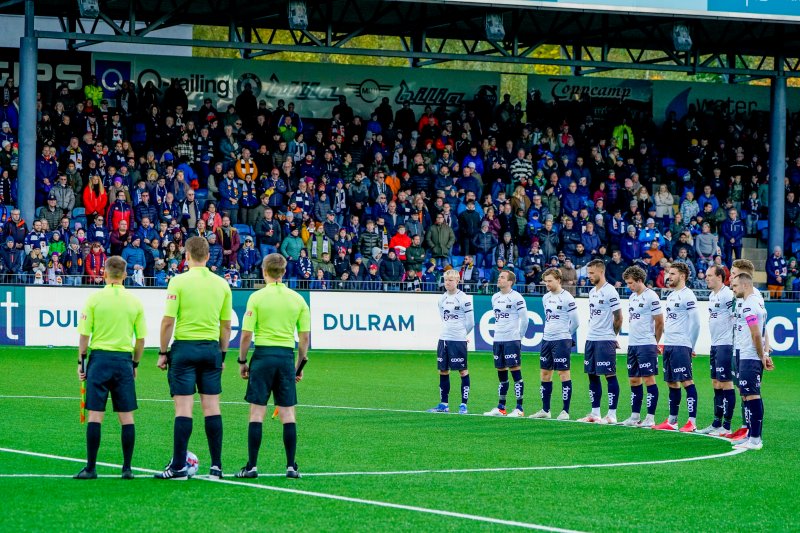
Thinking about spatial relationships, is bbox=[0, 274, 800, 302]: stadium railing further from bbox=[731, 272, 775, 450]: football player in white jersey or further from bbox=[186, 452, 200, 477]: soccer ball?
bbox=[186, 452, 200, 477]: soccer ball

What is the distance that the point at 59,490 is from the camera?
10.6 m

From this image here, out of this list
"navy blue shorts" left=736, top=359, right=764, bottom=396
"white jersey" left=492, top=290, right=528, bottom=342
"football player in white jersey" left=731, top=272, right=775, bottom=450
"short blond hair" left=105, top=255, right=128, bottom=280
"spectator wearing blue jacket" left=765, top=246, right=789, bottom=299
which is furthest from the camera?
"spectator wearing blue jacket" left=765, top=246, right=789, bottom=299

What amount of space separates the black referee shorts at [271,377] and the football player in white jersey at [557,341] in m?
7.19

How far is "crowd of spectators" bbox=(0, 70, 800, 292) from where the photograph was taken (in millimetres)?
29703

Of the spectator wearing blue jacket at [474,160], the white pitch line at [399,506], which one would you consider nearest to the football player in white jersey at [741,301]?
the white pitch line at [399,506]

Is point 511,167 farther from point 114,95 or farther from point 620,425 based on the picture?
point 620,425

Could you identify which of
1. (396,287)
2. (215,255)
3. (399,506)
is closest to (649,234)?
(396,287)

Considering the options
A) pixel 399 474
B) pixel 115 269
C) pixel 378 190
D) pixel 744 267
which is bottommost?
pixel 399 474

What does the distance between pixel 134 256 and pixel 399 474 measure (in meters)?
17.7

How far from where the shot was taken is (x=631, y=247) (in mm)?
34406

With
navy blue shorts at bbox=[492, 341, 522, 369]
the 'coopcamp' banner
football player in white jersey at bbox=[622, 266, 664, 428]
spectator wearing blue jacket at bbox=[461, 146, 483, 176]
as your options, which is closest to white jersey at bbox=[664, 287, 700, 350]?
football player in white jersey at bbox=[622, 266, 664, 428]

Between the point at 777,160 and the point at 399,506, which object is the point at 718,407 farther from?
the point at 777,160

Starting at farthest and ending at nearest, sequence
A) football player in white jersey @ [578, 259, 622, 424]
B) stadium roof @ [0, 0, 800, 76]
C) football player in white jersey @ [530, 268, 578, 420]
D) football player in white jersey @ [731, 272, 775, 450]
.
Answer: stadium roof @ [0, 0, 800, 76] → football player in white jersey @ [530, 268, 578, 420] → football player in white jersey @ [578, 259, 622, 424] → football player in white jersey @ [731, 272, 775, 450]

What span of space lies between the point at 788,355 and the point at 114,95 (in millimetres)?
19819
